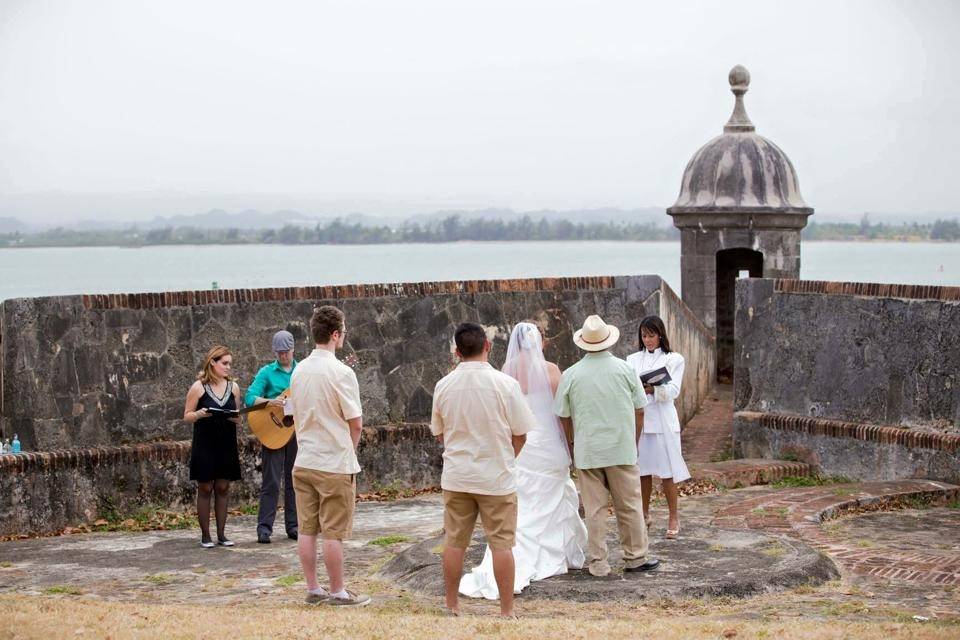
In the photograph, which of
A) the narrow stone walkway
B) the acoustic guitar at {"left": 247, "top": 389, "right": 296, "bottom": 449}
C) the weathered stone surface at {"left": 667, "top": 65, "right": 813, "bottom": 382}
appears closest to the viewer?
the acoustic guitar at {"left": 247, "top": 389, "right": 296, "bottom": 449}

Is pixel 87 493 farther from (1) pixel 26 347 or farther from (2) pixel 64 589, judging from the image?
(2) pixel 64 589

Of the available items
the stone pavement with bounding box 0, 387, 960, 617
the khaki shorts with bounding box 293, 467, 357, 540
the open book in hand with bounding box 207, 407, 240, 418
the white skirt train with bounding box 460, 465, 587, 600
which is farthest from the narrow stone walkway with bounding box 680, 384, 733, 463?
the khaki shorts with bounding box 293, 467, 357, 540

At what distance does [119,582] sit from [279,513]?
3102mm

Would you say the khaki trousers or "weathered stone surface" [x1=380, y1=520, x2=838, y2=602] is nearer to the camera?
"weathered stone surface" [x1=380, y1=520, x2=838, y2=602]

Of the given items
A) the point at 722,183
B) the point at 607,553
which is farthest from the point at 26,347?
the point at 722,183

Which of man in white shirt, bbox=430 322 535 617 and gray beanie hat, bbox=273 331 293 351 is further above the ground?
gray beanie hat, bbox=273 331 293 351

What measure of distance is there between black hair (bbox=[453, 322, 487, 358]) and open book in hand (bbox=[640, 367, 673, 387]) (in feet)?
7.89

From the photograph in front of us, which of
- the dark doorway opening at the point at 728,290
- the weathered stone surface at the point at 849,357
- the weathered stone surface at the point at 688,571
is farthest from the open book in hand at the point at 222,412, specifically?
the dark doorway opening at the point at 728,290

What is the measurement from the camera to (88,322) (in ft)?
42.9

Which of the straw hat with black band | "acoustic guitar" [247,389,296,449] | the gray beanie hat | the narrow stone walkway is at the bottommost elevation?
the narrow stone walkway

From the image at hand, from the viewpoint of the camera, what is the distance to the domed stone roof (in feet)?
74.0

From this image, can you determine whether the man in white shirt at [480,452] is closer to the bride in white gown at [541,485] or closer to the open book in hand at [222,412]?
the bride in white gown at [541,485]

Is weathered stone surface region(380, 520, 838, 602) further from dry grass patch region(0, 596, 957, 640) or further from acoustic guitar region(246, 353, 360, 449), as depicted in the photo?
acoustic guitar region(246, 353, 360, 449)

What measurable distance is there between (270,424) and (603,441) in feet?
10.9
